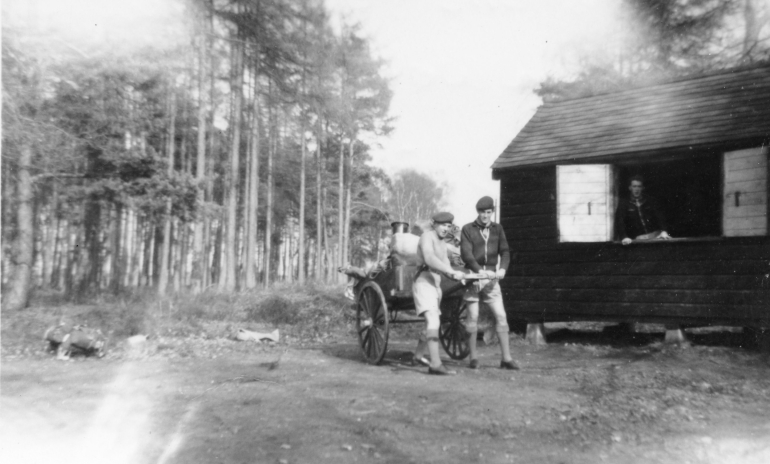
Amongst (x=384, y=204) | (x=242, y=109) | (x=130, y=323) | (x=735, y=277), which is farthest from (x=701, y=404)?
(x=384, y=204)

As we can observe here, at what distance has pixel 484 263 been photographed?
6730mm

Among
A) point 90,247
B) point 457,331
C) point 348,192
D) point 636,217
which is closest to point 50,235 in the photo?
point 90,247

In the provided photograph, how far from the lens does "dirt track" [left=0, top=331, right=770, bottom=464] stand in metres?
3.55

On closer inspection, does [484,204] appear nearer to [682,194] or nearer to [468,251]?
[468,251]

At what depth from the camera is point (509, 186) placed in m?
10.3

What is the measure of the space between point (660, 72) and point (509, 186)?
9495 millimetres

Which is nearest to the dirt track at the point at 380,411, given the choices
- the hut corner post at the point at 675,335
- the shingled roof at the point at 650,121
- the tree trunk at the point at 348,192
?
the hut corner post at the point at 675,335

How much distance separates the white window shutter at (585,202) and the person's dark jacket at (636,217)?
162 millimetres

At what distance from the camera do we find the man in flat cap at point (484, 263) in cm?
661

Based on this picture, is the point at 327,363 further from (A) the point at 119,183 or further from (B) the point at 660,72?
(B) the point at 660,72

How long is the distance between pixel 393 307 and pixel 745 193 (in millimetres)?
5222

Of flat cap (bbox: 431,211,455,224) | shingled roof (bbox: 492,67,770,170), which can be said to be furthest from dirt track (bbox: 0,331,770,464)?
shingled roof (bbox: 492,67,770,170)

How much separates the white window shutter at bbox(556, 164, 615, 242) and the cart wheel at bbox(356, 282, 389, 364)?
3862mm

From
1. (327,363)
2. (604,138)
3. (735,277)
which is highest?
(604,138)
